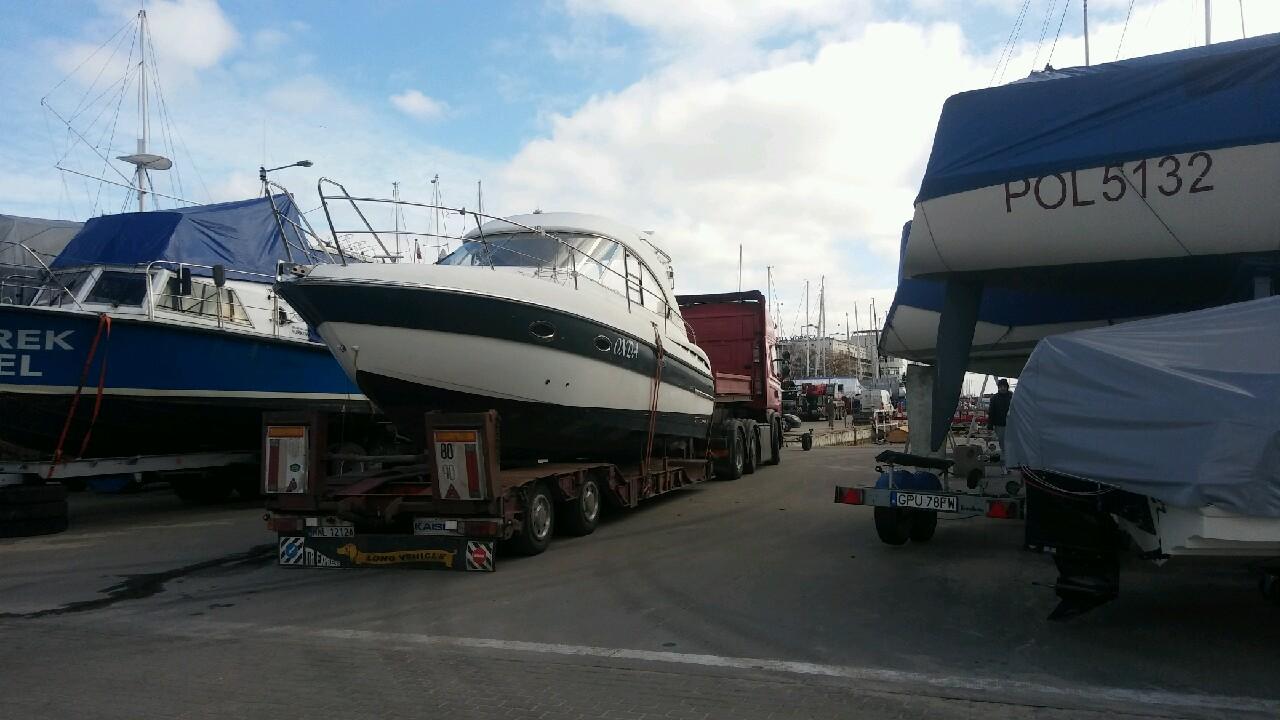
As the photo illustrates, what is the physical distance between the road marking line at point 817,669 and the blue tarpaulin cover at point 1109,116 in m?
4.96

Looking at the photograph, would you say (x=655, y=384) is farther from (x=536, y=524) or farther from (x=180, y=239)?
(x=180, y=239)

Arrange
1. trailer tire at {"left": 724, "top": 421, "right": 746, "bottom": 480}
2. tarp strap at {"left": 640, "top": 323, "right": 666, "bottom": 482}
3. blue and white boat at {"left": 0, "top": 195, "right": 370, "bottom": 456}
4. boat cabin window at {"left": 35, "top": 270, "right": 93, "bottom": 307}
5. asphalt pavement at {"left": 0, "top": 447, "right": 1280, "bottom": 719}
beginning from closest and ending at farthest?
asphalt pavement at {"left": 0, "top": 447, "right": 1280, "bottom": 719} → tarp strap at {"left": 640, "top": 323, "right": 666, "bottom": 482} → blue and white boat at {"left": 0, "top": 195, "right": 370, "bottom": 456} → boat cabin window at {"left": 35, "top": 270, "right": 93, "bottom": 307} → trailer tire at {"left": 724, "top": 421, "right": 746, "bottom": 480}

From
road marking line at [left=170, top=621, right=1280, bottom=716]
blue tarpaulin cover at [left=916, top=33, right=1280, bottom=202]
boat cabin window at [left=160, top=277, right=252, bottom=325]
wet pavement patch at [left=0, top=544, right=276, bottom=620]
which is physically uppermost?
blue tarpaulin cover at [left=916, top=33, right=1280, bottom=202]

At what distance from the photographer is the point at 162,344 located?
11.5 metres

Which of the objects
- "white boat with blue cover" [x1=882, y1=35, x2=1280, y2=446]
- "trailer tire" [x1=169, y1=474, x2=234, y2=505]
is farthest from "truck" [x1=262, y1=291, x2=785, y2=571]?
"trailer tire" [x1=169, y1=474, x2=234, y2=505]

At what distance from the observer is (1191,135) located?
24.6 ft

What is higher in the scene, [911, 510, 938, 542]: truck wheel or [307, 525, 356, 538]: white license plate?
[307, 525, 356, 538]: white license plate

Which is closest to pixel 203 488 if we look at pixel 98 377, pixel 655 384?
pixel 98 377

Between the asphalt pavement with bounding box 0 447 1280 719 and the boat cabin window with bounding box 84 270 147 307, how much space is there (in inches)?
151

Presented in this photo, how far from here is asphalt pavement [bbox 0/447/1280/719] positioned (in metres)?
4.47

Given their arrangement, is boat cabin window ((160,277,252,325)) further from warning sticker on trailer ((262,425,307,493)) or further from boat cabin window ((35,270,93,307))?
warning sticker on trailer ((262,425,307,493))

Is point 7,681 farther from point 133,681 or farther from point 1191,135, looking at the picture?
point 1191,135

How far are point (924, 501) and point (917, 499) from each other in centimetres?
7

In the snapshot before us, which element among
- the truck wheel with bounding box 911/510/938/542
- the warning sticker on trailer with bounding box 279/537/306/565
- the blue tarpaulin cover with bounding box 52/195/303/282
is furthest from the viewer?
the blue tarpaulin cover with bounding box 52/195/303/282
